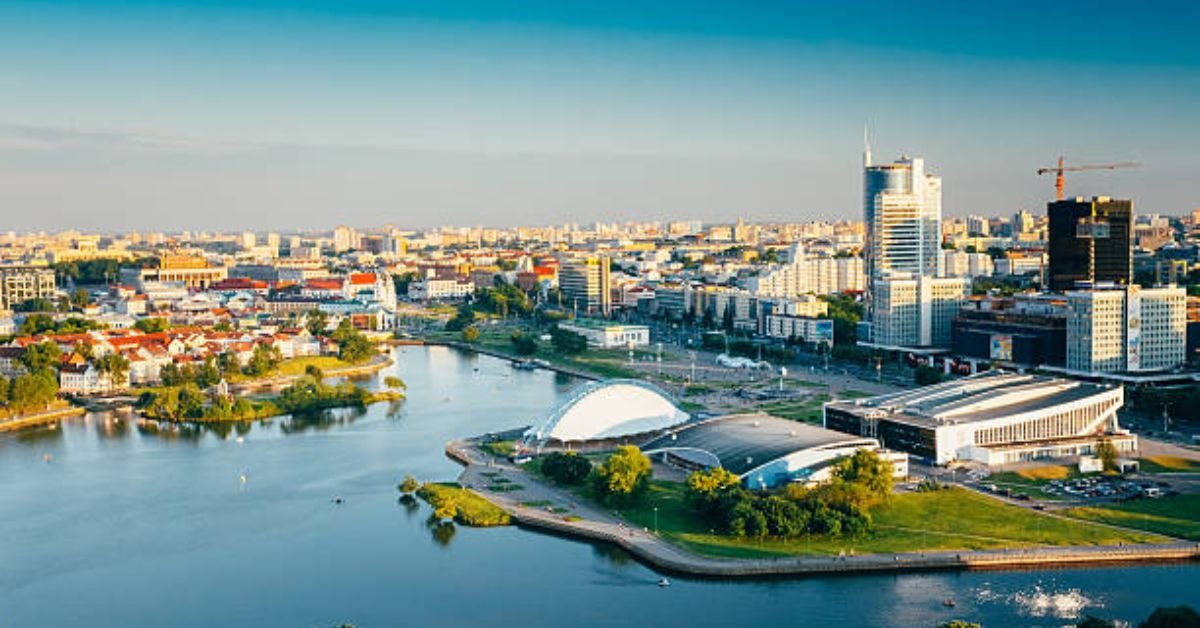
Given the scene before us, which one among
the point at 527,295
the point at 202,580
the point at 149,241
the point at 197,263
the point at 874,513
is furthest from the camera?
the point at 149,241

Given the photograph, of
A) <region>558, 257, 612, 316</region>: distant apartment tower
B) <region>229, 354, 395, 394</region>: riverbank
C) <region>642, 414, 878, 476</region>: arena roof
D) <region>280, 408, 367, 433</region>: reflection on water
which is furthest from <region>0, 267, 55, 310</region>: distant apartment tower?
<region>642, 414, 878, 476</region>: arena roof

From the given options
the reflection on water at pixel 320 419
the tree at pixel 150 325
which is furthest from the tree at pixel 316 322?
the reflection on water at pixel 320 419

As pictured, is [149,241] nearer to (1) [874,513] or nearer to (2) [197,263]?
(2) [197,263]

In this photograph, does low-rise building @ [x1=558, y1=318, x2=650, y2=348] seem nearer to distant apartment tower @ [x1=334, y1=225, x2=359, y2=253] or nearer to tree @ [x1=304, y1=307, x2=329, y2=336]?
tree @ [x1=304, y1=307, x2=329, y2=336]

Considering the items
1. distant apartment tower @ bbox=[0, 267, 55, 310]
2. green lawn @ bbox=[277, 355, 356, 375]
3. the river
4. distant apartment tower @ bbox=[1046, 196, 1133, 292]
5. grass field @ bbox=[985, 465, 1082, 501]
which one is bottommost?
the river

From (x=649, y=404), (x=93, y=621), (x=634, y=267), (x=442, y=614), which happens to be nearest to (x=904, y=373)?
(x=649, y=404)

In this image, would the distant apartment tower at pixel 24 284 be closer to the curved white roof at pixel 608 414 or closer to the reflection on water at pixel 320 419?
the reflection on water at pixel 320 419
